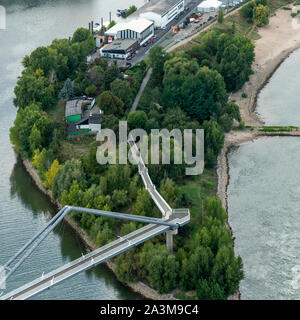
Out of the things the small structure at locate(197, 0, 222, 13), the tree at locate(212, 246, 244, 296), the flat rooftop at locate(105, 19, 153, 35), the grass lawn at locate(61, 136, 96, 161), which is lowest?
the tree at locate(212, 246, 244, 296)

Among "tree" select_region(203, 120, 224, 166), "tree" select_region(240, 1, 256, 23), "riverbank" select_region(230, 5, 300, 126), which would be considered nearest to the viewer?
"tree" select_region(203, 120, 224, 166)

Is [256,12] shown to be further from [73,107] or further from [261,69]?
[73,107]

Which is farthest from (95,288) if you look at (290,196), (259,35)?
(259,35)

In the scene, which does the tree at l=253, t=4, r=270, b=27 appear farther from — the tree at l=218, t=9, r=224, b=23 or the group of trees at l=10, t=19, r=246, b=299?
the group of trees at l=10, t=19, r=246, b=299

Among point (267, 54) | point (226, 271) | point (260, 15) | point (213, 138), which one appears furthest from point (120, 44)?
point (226, 271)

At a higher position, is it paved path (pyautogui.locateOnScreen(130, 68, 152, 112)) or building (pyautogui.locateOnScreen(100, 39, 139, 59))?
building (pyautogui.locateOnScreen(100, 39, 139, 59))

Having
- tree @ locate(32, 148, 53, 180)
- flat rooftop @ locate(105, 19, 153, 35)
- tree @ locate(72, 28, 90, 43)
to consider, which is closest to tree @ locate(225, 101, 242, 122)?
→ tree @ locate(32, 148, 53, 180)
